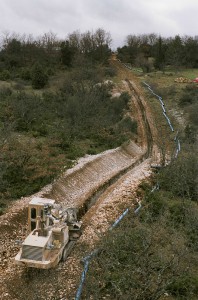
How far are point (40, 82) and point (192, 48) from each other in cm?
3477

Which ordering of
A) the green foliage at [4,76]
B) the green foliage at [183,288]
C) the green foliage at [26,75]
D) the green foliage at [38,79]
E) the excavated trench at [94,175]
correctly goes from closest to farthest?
the green foliage at [183,288]
the excavated trench at [94,175]
the green foliage at [38,79]
the green foliage at [4,76]
the green foliage at [26,75]

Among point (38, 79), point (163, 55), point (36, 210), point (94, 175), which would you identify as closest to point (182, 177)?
point (94, 175)

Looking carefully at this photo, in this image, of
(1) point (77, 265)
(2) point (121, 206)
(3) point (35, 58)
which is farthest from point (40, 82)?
(1) point (77, 265)

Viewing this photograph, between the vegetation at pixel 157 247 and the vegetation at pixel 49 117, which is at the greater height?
the vegetation at pixel 49 117

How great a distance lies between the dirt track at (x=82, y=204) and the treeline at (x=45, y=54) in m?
17.3

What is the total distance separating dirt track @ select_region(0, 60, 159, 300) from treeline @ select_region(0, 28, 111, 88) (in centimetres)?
1726

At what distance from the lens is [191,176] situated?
69.1 feet

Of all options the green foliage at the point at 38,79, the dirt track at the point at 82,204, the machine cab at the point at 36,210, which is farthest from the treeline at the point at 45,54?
the machine cab at the point at 36,210

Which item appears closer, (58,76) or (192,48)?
(58,76)

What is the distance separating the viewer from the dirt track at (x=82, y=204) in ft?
39.4

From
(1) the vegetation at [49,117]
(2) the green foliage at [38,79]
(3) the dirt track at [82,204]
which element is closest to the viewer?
(3) the dirt track at [82,204]

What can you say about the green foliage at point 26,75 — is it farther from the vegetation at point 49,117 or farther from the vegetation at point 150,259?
the vegetation at point 150,259

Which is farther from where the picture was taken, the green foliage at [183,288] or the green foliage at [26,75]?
the green foliage at [26,75]

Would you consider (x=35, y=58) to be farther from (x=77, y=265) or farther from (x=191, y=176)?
(x=77, y=265)
